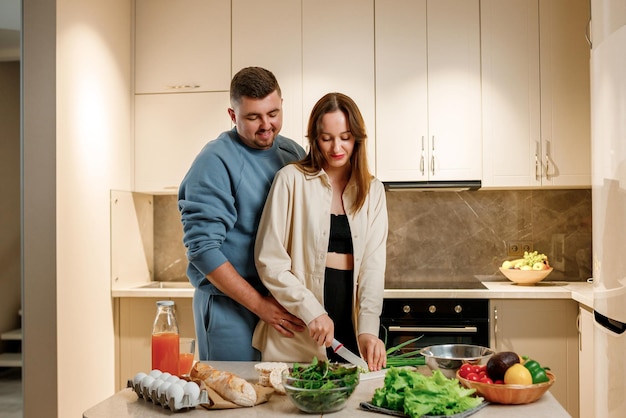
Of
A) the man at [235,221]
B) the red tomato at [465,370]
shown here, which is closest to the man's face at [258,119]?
the man at [235,221]

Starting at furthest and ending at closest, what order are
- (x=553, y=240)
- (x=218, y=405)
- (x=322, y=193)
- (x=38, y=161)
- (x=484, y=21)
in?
(x=553, y=240) → (x=484, y=21) → (x=38, y=161) → (x=322, y=193) → (x=218, y=405)

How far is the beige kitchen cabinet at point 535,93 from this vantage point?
3590mm

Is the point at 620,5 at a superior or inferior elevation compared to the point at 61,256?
superior

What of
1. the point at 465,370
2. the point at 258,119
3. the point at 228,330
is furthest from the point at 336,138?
the point at 465,370

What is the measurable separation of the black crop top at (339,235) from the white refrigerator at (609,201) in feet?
3.11

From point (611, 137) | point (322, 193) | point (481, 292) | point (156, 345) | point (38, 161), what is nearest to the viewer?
point (156, 345)

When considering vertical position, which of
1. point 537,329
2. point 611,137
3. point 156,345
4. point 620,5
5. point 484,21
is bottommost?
point 537,329

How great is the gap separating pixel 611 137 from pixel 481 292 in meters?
1.24

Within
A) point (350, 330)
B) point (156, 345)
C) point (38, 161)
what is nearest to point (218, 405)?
point (156, 345)

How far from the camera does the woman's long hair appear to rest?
2137 millimetres

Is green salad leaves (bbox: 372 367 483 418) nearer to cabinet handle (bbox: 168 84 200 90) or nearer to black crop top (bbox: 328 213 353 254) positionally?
black crop top (bbox: 328 213 353 254)

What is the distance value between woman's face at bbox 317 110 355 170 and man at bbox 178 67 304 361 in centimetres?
22

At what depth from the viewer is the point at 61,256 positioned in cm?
306

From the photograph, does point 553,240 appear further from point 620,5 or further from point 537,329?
point 620,5
